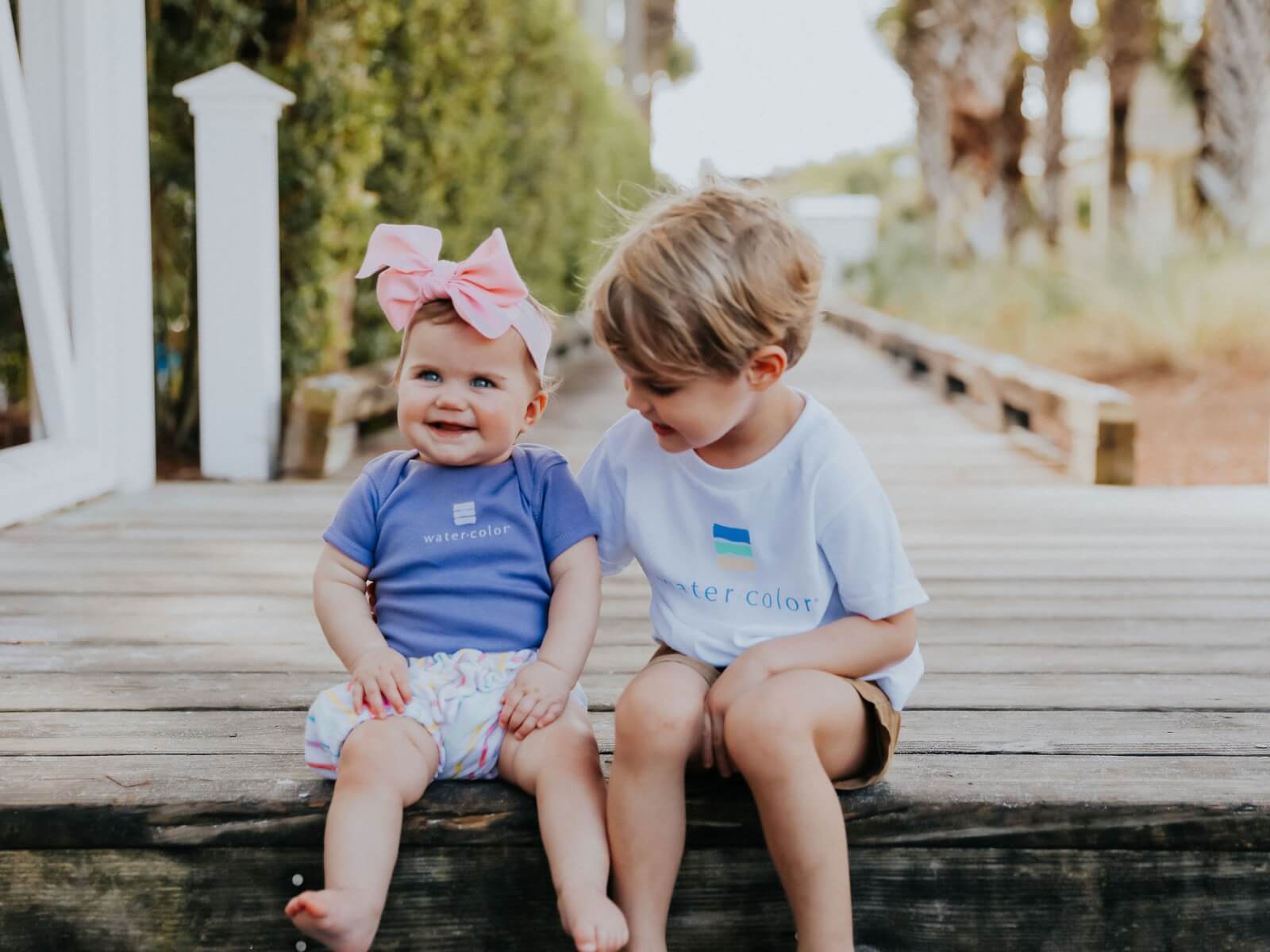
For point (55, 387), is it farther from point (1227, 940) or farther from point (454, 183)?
point (1227, 940)

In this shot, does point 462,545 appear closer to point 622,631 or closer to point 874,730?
point 874,730

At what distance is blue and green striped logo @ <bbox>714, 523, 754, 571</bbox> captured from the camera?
1.83 m

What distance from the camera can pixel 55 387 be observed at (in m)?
4.20

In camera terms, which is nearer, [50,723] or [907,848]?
[907,848]

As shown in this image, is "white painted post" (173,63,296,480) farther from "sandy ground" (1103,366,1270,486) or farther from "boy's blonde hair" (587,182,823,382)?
"sandy ground" (1103,366,1270,486)

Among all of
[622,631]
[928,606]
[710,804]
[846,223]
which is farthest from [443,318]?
[846,223]

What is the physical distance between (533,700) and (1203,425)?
663cm

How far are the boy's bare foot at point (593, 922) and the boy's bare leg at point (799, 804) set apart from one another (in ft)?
0.71

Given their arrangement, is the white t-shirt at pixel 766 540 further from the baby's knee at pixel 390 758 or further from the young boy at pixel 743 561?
the baby's knee at pixel 390 758

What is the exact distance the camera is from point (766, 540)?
5.97 ft

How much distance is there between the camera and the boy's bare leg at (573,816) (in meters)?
1.59

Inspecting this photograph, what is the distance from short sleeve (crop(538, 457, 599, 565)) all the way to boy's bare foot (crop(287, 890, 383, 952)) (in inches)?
21.9

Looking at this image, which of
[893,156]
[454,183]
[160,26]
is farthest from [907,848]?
[893,156]

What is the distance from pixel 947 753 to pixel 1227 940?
43 centimetres
